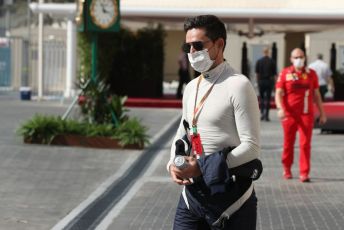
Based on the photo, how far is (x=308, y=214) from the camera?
35.2 feet

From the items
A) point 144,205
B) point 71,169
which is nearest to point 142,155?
point 71,169

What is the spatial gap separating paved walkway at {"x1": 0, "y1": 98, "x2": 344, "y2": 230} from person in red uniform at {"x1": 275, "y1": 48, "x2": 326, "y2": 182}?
19.1 inches

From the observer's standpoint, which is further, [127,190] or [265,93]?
[265,93]

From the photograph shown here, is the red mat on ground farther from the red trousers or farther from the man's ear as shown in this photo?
the man's ear

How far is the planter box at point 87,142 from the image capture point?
17.7 m

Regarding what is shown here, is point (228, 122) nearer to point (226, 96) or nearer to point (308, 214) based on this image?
point (226, 96)

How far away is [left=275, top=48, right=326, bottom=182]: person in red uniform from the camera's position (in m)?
13.5

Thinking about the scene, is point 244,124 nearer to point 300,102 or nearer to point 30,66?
point 300,102

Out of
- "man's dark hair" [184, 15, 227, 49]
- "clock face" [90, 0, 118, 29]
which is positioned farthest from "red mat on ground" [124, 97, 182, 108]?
"man's dark hair" [184, 15, 227, 49]

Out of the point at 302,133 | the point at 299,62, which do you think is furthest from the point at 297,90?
the point at 302,133

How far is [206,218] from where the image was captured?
5.57 m

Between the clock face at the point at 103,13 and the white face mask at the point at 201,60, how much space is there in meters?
14.0

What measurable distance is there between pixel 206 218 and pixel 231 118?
0.57 metres

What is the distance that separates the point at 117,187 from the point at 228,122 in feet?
25.6
